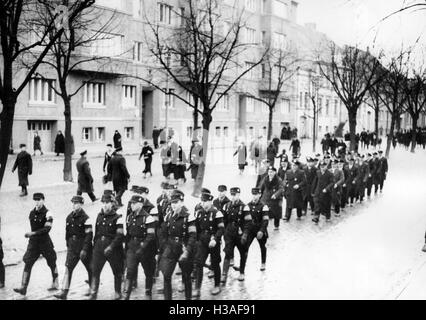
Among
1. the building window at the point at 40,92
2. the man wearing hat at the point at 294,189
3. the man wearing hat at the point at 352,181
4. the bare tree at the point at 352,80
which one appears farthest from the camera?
the building window at the point at 40,92

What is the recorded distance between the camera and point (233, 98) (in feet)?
167

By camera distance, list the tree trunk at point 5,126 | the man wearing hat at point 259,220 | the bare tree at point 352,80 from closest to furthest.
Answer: the man wearing hat at point 259,220, the tree trunk at point 5,126, the bare tree at point 352,80

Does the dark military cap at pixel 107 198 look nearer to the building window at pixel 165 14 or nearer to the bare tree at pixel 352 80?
the bare tree at pixel 352 80

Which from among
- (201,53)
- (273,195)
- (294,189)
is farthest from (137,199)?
(201,53)

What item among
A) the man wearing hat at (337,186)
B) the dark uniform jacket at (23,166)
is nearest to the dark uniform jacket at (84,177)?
the dark uniform jacket at (23,166)

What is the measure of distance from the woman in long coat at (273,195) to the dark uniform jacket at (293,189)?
1467 mm

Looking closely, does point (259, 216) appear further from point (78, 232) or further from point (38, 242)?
point (38, 242)

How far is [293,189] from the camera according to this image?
1656cm

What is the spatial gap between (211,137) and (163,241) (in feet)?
119

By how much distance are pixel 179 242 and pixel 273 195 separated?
6626 mm

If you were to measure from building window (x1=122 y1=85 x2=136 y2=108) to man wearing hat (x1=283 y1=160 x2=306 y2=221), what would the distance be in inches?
948

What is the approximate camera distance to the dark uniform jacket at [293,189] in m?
16.6

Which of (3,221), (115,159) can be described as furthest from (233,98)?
(3,221)

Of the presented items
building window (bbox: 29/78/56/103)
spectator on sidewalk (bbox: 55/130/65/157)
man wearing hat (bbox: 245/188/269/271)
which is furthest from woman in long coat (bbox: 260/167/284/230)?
building window (bbox: 29/78/56/103)
